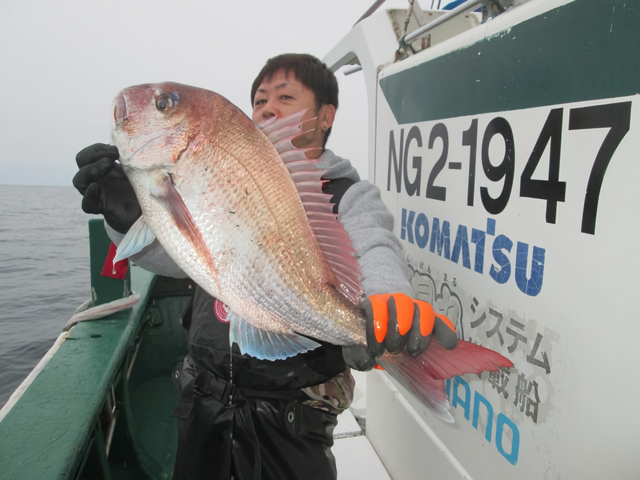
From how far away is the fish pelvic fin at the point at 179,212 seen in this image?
0.91 metres

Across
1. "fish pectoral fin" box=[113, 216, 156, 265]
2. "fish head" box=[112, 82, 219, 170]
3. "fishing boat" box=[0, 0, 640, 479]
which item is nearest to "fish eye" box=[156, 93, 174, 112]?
"fish head" box=[112, 82, 219, 170]

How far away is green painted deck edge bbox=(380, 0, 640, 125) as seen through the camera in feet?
2.69

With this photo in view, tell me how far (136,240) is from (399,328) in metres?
0.73

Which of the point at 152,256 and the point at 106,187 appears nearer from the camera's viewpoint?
the point at 106,187

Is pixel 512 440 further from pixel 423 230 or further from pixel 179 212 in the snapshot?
pixel 179 212

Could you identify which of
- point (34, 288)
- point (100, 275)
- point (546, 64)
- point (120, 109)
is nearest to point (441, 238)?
point (546, 64)

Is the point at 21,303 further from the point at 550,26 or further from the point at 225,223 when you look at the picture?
the point at 550,26

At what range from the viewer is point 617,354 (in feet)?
2.80

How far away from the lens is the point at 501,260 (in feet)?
3.99

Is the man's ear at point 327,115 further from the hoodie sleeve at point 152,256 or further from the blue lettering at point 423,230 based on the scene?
the hoodie sleeve at point 152,256

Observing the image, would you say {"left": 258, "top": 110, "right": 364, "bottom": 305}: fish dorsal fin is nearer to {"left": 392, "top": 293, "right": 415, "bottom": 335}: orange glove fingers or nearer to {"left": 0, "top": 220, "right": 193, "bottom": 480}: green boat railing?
{"left": 392, "top": 293, "right": 415, "bottom": 335}: orange glove fingers

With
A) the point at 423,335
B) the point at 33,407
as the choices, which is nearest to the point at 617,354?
the point at 423,335

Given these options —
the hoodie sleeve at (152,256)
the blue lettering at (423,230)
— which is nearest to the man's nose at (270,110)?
the hoodie sleeve at (152,256)

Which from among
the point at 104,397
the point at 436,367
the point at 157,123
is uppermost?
the point at 157,123
